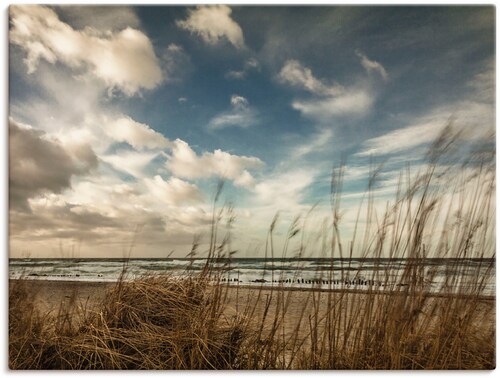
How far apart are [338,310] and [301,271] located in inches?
9.0

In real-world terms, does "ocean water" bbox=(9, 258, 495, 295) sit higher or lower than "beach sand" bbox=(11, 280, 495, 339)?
higher

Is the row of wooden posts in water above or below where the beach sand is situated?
above

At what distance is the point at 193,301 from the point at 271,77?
1103 millimetres

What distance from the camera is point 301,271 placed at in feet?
6.72

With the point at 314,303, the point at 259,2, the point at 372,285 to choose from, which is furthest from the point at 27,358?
the point at 259,2

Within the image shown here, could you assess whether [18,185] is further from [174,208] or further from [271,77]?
[271,77]

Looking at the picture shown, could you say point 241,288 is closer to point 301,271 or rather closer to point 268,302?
point 268,302

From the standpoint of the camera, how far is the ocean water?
1.93 m

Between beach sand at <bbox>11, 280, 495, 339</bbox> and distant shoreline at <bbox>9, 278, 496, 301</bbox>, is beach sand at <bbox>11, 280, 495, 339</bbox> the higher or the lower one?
the lower one

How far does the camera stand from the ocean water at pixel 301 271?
1934 millimetres

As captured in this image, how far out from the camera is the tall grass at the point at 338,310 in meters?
1.93

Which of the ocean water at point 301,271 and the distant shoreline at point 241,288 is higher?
the ocean water at point 301,271

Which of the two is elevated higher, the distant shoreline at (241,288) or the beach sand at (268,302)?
the distant shoreline at (241,288)

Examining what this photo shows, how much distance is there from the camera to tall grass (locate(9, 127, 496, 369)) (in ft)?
6.33
